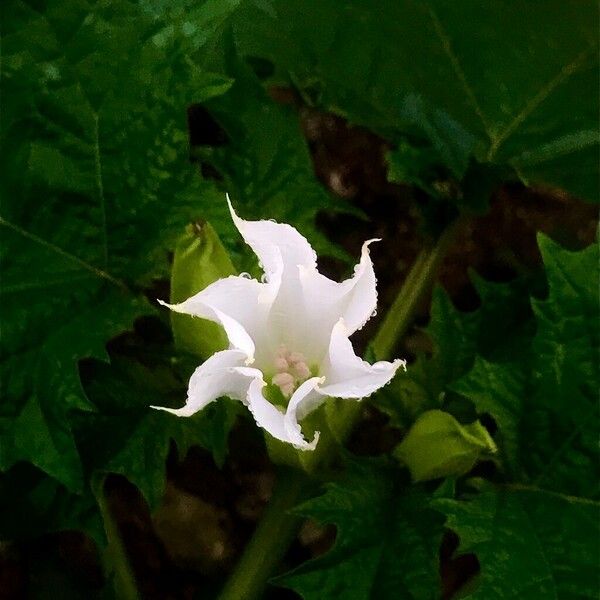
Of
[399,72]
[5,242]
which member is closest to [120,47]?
[5,242]

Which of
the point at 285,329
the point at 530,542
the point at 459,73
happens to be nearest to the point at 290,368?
the point at 285,329

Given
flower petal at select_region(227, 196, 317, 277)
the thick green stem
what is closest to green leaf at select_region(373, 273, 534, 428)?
the thick green stem

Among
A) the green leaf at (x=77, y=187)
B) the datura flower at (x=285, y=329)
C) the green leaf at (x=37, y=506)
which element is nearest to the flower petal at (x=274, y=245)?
the datura flower at (x=285, y=329)

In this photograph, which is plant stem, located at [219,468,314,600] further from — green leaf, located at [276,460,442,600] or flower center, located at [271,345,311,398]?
flower center, located at [271,345,311,398]

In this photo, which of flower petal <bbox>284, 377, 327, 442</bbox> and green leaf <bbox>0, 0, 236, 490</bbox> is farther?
green leaf <bbox>0, 0, 236, 490</bbox>

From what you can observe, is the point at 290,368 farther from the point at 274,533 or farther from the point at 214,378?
the point at 274,533

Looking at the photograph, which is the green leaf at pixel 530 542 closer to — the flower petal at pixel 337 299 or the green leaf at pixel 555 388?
the green leaf at pixel 555 388
